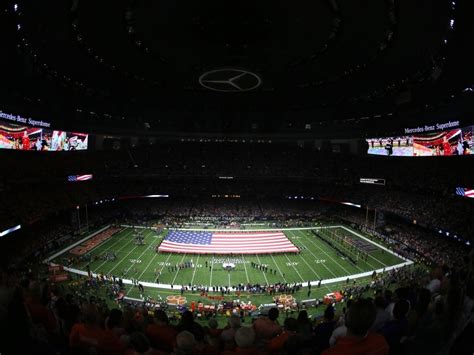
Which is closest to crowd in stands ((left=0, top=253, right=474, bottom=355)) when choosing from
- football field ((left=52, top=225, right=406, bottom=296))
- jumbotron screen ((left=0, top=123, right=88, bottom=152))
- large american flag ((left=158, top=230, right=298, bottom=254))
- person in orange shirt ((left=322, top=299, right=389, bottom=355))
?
person in orange shirt ((left=322, top=299, right=389, bottom=355))

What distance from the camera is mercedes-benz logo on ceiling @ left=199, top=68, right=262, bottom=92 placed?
3333 cm

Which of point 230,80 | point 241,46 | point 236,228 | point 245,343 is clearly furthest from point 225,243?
point 245,343

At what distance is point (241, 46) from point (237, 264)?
22508mm

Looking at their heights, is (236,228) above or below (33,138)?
below

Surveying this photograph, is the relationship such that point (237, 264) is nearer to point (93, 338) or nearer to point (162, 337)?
point (162, 337)

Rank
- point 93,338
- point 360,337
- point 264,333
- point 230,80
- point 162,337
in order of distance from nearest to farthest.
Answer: point 360,337 < point 93,338 < point 264,333 < point 162,337 < point 230,80

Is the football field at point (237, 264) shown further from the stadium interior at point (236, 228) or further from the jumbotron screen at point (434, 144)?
the jumbotron screen at point (434, 144)

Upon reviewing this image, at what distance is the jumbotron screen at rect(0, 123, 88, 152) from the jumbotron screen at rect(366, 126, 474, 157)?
50.0 m

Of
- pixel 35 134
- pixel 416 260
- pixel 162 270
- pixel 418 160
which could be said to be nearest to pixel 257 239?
pixel 162 270

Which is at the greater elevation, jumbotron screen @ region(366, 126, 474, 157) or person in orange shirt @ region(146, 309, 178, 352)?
jumbotron screen @ region(366, 126, 474, 157)

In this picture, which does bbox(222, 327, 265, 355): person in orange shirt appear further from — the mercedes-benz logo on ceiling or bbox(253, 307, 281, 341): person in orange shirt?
the mercedes-benz logo on ceiling

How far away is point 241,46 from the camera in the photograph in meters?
26.9

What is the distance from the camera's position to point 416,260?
3534 cm

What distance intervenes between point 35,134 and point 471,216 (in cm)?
5333
